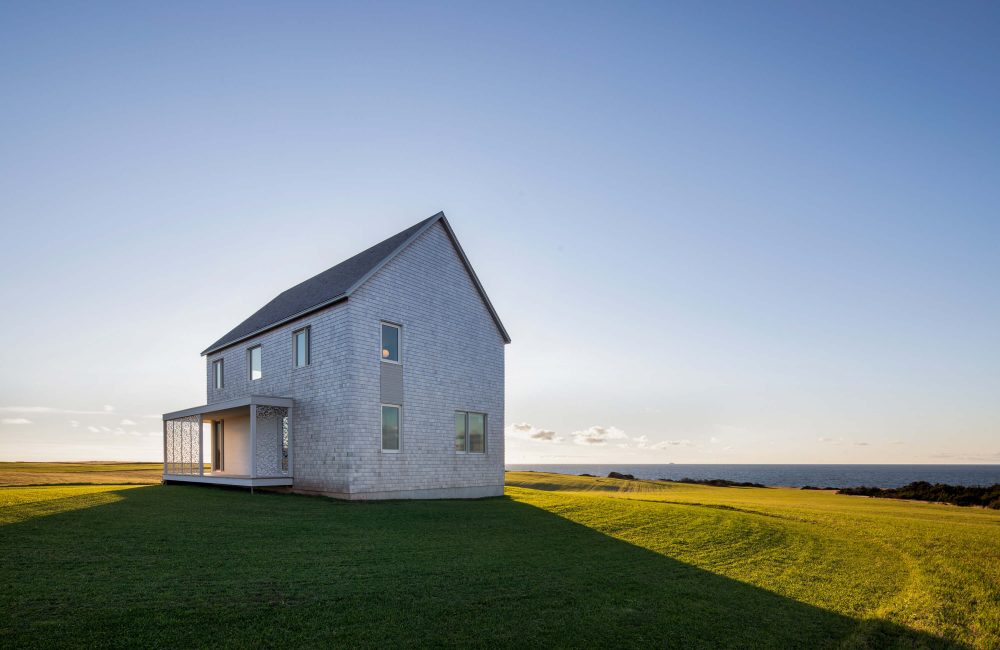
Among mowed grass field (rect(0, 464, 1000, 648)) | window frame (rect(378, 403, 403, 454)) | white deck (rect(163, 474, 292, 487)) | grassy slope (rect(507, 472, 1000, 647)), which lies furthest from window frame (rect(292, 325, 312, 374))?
grassy slope (rect(507, 472, 1000, 647))

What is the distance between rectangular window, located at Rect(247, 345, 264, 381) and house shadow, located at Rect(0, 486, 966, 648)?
11.3 meters

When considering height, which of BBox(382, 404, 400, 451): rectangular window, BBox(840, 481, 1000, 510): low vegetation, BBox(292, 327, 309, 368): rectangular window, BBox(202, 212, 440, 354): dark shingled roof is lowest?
BBox(840, 481, 1000, 510): low vegetation

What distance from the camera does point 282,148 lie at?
1853 cm

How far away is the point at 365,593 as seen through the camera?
6957 millimetres

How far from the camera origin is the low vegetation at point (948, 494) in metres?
27.7

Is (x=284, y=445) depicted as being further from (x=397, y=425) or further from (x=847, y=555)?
(x=847, y=555)

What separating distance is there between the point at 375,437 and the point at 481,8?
12612 mm

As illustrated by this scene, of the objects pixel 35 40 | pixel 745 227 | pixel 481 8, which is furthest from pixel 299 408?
pixel 745 227

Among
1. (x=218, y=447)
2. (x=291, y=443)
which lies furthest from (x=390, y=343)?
(x=218, y=447)

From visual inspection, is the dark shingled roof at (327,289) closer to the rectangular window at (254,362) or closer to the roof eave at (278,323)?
the roof eave at (278,323)

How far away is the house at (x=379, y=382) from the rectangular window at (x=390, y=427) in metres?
0.03

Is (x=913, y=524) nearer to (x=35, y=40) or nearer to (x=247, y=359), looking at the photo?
(x=247, y=359)

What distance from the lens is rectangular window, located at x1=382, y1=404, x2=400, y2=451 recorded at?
18.4 metres

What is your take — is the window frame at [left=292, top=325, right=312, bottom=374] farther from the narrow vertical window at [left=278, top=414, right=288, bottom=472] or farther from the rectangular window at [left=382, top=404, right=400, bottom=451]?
the rectangular window at [left=382, top=404, right=400, bottom=451]
